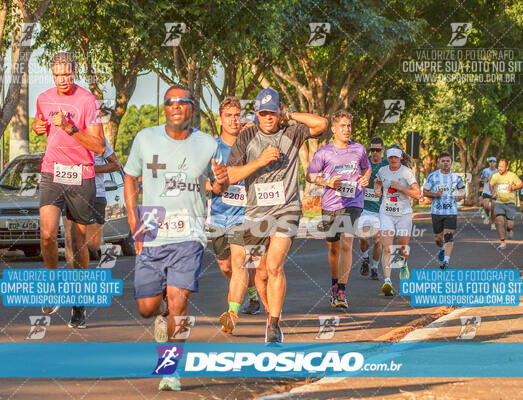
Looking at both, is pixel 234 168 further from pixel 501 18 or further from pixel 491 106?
pixel 491 106

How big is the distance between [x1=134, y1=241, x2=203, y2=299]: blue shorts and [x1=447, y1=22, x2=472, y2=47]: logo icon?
30.2 m

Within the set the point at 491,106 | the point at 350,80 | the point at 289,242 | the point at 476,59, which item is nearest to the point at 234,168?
the point at 289,242

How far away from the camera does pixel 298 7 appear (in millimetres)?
27953

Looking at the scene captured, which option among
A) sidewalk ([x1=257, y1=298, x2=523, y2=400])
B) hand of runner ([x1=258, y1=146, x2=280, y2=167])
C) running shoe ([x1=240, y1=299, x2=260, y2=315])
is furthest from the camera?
Result: running shoe ([x1=240, y1=299, x2=260, y2=315])

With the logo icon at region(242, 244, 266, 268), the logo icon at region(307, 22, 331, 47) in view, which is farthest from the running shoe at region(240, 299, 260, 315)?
the logo icon at region(307, 22, 331, 47)

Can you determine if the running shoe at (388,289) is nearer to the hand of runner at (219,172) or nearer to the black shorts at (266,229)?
the black shorts at (266,229)

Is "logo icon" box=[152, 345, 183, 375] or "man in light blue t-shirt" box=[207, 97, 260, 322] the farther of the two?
"man in light blue t-shirt" box=[207, 97, 260, 322]

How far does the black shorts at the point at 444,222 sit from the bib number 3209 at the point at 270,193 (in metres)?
7.64

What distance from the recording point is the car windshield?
53.0ft

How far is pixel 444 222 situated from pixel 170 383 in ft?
33.2

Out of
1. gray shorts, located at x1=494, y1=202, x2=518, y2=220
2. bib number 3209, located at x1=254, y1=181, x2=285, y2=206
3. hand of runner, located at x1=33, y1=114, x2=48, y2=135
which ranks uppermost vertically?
hand of runner, located at x1=33, y1=114, x2=48, y2=135

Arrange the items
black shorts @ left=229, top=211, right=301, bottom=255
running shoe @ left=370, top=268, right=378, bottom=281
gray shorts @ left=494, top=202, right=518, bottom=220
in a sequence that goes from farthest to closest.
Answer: gray shorts @ left=494, top=202, right=518, bottom=220 < running shoe @ left=370, top=268, right=378, bottom=281 < black shorts @ left=229, top=211, right=301, bottom=255

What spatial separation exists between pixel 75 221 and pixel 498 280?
6335 millimetres

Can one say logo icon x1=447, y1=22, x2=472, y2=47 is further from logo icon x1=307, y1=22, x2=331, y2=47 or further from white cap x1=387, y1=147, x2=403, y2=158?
white cap x1=387, y1=147, x2=403, y2=158
